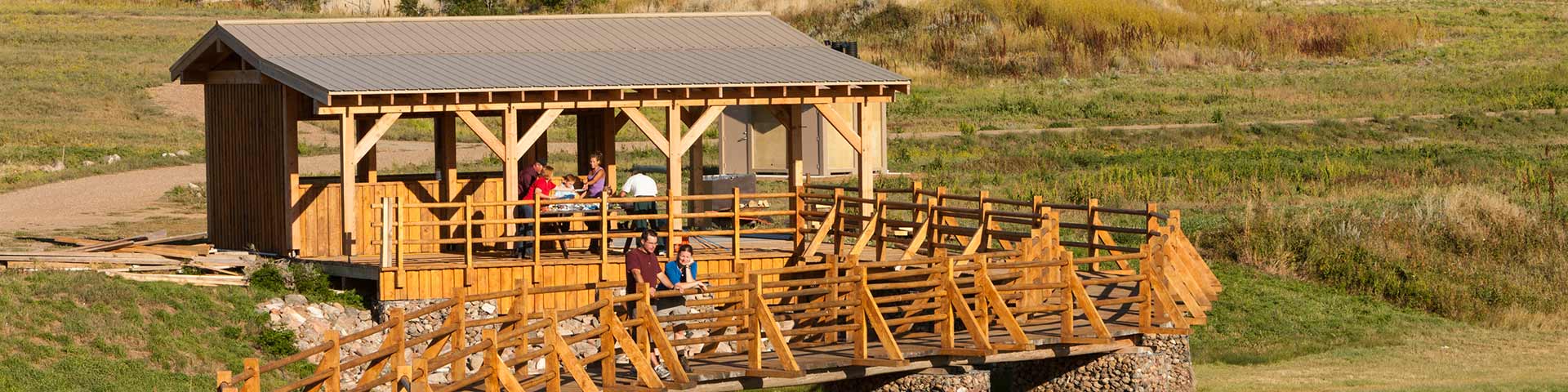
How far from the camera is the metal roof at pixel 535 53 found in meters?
21.7

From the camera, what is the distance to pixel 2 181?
37.2 metres

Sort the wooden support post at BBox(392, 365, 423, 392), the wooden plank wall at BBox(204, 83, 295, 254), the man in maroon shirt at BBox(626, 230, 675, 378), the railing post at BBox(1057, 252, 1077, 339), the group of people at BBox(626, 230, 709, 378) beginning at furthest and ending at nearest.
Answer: the wooden plank wall at BBox(204, 83, 295, 254) < the railing post at BBox(1057, 252, 1077, 339) < the man in maroon shirt at BBox(626, 230, 675, 378) < the group of people at BBox(626, 230, 709, 378) < the wooden support post at BBox(392, 365, 423, 392)

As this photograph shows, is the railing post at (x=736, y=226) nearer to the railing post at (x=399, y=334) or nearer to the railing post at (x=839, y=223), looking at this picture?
the railing post at (x=839, y=223)

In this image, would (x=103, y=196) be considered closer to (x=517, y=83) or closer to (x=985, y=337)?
(x=517, y=83)

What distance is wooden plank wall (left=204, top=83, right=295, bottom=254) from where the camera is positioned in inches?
883

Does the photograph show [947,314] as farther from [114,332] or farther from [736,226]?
[114,332]

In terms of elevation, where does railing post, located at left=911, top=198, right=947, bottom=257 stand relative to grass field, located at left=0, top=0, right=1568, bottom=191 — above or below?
below

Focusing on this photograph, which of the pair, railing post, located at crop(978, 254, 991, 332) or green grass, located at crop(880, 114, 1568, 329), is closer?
railing post, located at crop(978, 254, 991, 332)

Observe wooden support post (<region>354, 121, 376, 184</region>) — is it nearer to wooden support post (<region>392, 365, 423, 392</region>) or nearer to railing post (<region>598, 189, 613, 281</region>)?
railing post (<region>598, 189, 613, 281</region>)

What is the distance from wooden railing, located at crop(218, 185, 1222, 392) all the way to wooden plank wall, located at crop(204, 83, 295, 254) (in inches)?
57.1

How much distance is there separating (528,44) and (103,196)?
44.2 ft

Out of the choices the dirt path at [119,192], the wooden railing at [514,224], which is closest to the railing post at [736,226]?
the wooden railing at [514,224]

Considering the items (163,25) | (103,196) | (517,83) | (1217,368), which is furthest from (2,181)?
(163,25)

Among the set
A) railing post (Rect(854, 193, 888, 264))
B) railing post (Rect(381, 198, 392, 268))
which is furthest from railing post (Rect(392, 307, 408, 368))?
railing post (Rect(854, 193, 888, 264))
